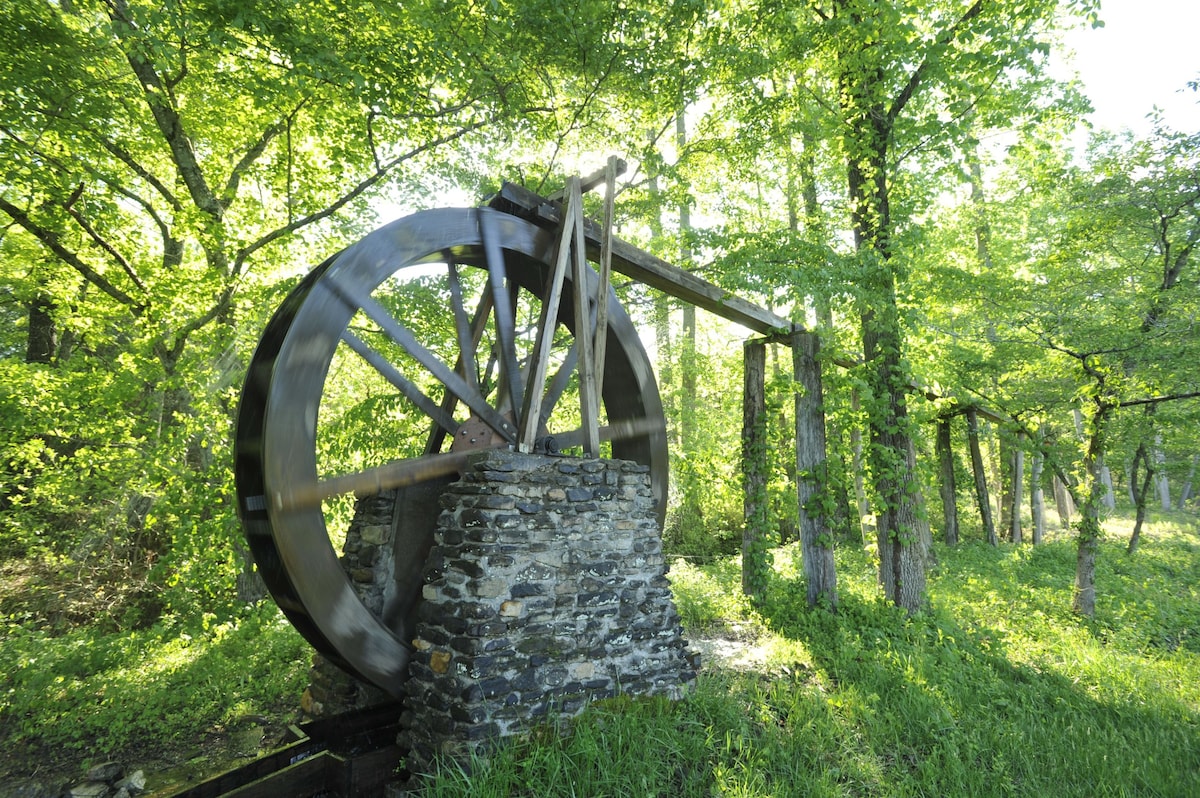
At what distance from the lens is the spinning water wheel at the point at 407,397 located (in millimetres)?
3250

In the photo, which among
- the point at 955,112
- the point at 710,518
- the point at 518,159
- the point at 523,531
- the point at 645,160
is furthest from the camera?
the point at 710,518

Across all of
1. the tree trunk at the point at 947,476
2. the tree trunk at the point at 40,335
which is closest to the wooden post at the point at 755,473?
the tree trunk at the point at 947,476

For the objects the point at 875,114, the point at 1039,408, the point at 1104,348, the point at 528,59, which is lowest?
the point at 1039,408

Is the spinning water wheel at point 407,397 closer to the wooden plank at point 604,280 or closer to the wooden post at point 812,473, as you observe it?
the wooden plank at point 604,280

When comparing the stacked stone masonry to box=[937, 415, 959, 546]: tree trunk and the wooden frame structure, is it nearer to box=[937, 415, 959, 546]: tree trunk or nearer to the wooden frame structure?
the wooden frame structure

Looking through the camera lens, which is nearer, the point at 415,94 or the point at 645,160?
the point at 415,94

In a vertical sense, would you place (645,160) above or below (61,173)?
above

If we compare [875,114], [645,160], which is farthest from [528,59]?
[875,114]

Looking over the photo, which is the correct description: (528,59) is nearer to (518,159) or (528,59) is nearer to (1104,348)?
(518,159)

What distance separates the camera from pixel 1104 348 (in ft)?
21.7

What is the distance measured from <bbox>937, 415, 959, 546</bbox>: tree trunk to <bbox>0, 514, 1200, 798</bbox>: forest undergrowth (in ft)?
15.1

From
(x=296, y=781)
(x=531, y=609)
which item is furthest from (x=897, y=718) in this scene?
(x=296, y=781)

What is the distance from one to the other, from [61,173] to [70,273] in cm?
114

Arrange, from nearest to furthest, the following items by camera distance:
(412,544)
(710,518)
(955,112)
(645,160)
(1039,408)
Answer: (412,544), (955,112), (645,160), (1039,408), (710,518)
